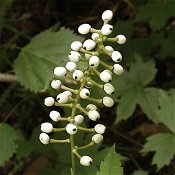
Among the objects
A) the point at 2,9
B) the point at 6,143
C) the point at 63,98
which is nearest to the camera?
the point at 63,98

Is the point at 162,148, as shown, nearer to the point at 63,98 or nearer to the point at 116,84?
the point at 116,84

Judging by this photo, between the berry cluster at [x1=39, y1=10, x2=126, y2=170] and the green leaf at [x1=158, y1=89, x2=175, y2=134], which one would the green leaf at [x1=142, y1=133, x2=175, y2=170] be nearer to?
the green leaf at [x1=158, y1=89, x2=175, y2=134]

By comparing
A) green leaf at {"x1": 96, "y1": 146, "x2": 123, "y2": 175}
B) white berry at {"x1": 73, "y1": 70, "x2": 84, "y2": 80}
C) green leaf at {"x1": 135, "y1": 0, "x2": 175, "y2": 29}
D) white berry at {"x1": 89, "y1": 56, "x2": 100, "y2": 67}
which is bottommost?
green leaf at {"x1": 135, "y1": 0, "x2": 175, "y2": 29}

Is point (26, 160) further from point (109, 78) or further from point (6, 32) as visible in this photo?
point (109, 78)

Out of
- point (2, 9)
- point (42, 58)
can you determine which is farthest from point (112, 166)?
point (2, 9)

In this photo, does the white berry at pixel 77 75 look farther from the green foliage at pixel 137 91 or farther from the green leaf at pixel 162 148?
the green foliage at pixel 137 91

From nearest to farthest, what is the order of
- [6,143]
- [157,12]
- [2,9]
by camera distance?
[6,143]
[2,9]
[157,12]

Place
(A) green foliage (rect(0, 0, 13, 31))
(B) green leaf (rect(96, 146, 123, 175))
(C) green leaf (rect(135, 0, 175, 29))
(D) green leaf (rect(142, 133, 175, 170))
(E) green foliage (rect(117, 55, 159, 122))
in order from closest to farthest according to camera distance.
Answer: (B) green leaf (rect(96, 146, 123, 175))
(D) green leaf (rect(142, 133, 175, 170))
(E) green foliage (rect(117, 55, 159, 122))
(A) green foliage (rect(0, 0, 13, 31))
(C) green leaf (rect(135, 0, 175, 29))

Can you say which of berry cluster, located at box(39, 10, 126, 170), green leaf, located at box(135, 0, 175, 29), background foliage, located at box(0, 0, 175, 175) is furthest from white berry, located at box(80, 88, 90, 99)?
green leaf, located at box(135, 0, 175, 29)
